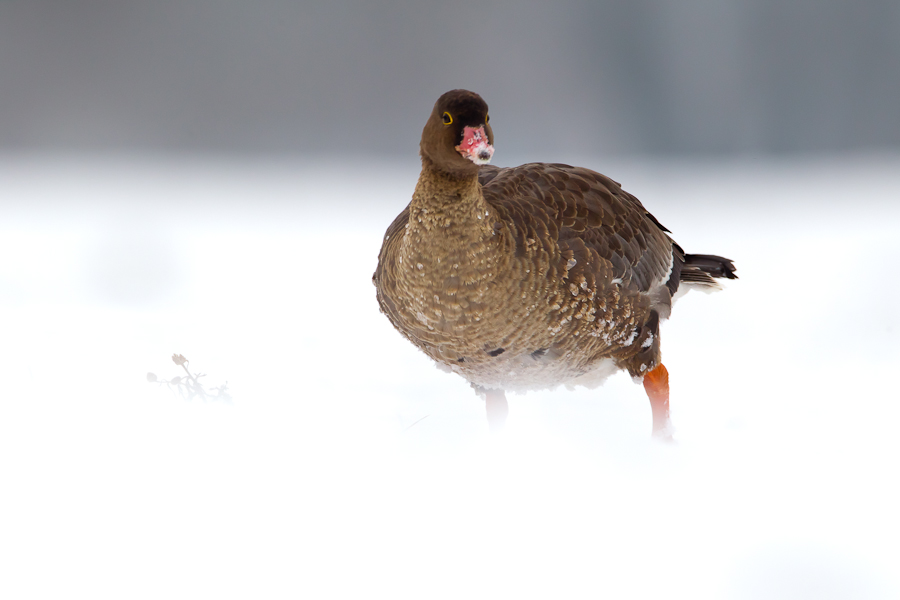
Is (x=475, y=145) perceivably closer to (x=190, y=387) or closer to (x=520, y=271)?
(x=520, y=271)

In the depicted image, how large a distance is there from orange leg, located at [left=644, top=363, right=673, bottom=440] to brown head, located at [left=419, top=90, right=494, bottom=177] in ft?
2.30

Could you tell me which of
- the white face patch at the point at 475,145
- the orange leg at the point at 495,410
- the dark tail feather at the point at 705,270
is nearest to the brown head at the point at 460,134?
the white face patch at the point at 475,145

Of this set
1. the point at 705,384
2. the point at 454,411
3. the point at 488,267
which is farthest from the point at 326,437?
the point at 705,384

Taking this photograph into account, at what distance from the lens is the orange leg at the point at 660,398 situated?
1533 mm

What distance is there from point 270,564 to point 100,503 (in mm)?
332

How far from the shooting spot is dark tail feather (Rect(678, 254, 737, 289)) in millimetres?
1636

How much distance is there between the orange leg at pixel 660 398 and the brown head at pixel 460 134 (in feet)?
2.30

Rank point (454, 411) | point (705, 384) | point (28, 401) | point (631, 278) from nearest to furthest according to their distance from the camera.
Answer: point (631, 278) → point (28, 401) → point (454, 411) → point (705, 384)

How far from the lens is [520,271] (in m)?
1.18

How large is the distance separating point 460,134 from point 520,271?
0.26 m

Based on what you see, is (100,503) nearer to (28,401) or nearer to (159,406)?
(159,406)

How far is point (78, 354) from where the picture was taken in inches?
70.0

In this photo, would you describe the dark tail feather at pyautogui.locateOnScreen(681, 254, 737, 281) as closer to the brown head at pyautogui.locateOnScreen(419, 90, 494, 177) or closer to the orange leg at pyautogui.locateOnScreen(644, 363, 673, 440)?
the orange leg at pyautogui.locateOnScreen(644, 363, 673, 440)

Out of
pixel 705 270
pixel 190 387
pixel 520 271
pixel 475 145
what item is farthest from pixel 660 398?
pixel 190 387
